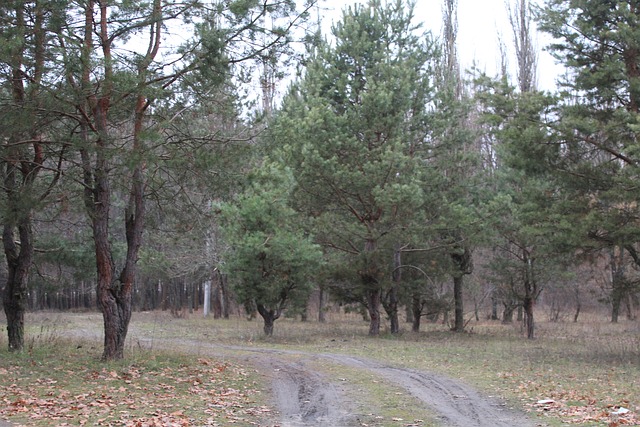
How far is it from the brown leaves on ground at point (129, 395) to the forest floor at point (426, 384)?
1.15ft

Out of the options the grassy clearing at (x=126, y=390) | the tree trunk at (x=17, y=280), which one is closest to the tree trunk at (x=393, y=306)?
the grassy clearing at (x=126, y=390)

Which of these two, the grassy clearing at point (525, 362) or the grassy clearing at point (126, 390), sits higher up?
the grassy clearing at point (126, 390)

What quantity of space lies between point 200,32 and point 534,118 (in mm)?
9435

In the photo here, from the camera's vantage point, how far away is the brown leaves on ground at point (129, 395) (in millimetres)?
8156

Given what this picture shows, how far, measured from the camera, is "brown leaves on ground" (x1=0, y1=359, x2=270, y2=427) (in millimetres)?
8156

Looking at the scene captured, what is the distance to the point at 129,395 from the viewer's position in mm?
9766

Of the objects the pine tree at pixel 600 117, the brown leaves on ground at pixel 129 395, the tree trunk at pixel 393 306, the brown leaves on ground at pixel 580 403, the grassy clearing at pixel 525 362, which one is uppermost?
the pine tree at pixel 600 117

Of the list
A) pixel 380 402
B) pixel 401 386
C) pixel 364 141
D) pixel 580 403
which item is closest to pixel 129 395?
pixel 380 402

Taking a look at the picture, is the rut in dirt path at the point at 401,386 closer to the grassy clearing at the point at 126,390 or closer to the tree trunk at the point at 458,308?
the grassy clearing at the point at 126,390

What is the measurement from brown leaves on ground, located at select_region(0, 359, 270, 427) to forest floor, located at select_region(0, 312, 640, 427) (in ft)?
1.15

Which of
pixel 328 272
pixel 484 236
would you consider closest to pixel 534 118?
pixel 484 236

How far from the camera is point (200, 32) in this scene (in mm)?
11758

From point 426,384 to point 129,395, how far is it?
548cm

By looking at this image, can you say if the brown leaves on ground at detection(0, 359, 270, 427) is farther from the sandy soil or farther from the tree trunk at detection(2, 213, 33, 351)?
the tree trunk at detection(2, 213, 33, 351)
